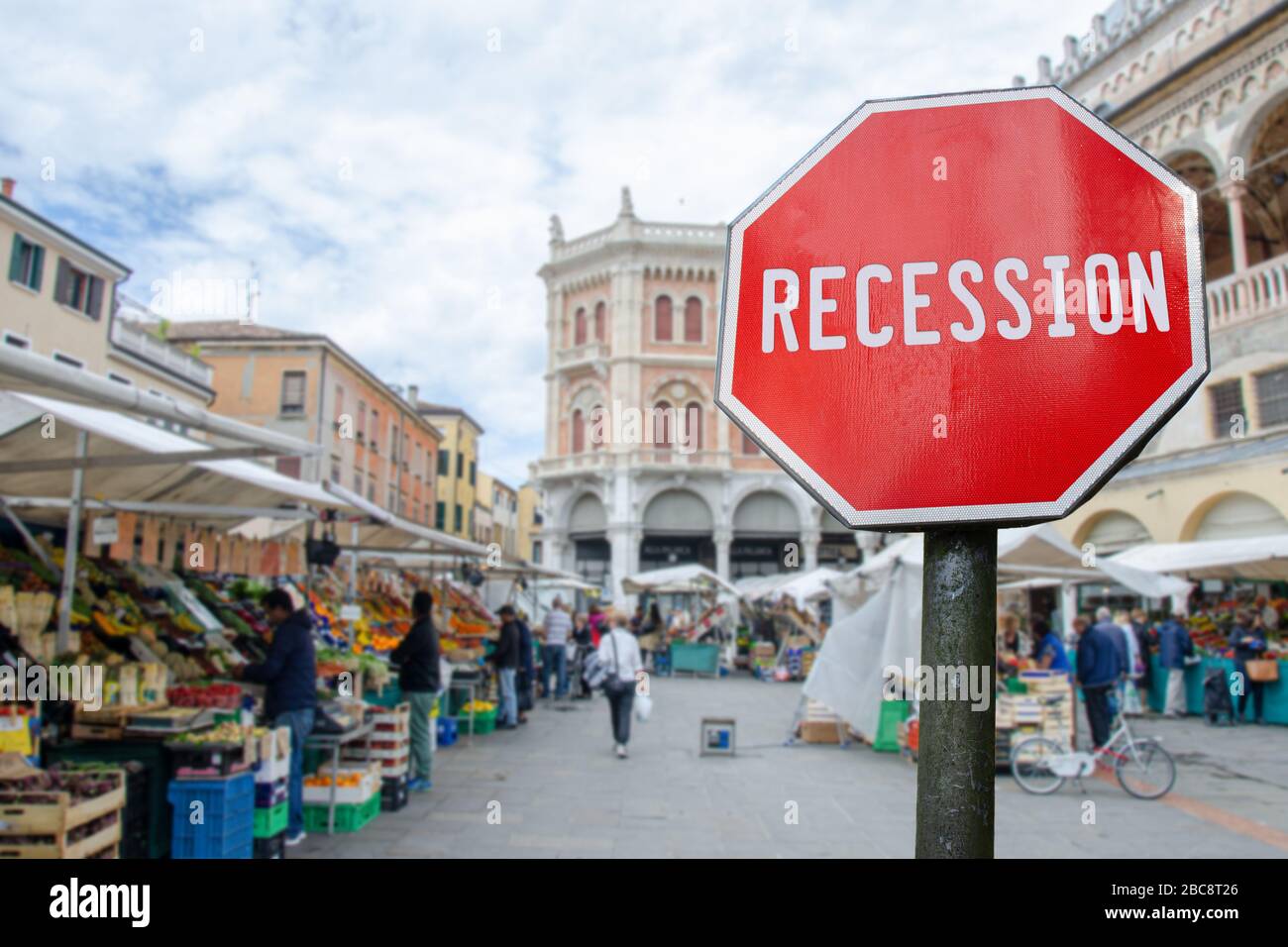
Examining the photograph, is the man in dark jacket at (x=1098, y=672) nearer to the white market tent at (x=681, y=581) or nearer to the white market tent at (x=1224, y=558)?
the white market tent at (x=1224, y=558)

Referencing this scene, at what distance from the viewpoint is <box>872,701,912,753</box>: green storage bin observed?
11.8 m

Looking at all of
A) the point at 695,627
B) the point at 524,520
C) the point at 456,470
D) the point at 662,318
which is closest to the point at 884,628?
the point at 695,627

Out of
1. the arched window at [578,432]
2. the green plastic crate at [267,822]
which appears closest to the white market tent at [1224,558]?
the green plastic crate at [267,822]

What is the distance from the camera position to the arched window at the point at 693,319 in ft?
137

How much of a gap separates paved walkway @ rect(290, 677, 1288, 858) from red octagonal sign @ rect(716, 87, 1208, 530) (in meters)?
5.74

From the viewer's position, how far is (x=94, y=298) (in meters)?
24.0

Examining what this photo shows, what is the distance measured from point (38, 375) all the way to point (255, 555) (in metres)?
7.55

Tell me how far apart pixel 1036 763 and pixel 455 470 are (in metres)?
52.0

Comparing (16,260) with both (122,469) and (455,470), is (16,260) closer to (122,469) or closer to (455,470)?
→ (122,469)

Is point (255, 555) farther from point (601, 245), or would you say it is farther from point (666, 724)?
point (601, 245)

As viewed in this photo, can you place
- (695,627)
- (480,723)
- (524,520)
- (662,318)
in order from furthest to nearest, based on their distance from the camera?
(524,520)
(662,318)
(695,627)
(480,723)

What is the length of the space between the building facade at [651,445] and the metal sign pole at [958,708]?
37.7m

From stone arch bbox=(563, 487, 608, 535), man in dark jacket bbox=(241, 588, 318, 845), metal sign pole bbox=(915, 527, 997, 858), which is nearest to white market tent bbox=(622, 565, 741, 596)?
stone arch bbox=(563, 487, 608, 535)

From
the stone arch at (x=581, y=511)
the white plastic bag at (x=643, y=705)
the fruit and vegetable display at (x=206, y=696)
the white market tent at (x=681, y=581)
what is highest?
the stone arch at (x=581, y=511)
